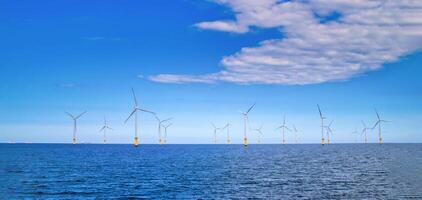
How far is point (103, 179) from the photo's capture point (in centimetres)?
7206

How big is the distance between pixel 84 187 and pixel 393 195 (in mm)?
44727

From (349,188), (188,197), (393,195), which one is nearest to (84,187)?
(188,197)

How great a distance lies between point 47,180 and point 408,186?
198 feet

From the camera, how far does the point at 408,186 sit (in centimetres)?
6022

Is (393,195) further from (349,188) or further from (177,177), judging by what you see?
(177,177)

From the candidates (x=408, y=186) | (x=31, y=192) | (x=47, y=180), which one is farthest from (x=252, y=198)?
(x=47, y=180)

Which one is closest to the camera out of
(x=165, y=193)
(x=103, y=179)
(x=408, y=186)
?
(x=165, y=193)

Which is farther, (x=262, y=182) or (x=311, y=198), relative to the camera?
(x=262, y=182)

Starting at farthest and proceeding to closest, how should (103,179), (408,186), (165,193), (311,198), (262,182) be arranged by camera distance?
(103,179)
(262,182)
(408,186)
(165,193)
(311,198)

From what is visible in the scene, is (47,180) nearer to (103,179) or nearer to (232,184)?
(103,179)

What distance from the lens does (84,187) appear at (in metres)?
60.8

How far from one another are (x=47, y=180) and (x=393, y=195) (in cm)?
5651

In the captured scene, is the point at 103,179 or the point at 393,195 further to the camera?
the point at 103,179

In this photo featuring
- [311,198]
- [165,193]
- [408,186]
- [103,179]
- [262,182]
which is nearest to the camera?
[311,198]
